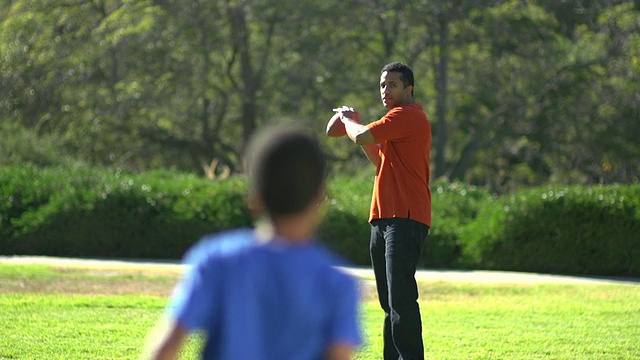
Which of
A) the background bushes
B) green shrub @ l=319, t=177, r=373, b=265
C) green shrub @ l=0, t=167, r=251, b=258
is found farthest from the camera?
green shrub @ l=0, t=167, r=251, b=258

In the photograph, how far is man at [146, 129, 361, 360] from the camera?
2760 mm

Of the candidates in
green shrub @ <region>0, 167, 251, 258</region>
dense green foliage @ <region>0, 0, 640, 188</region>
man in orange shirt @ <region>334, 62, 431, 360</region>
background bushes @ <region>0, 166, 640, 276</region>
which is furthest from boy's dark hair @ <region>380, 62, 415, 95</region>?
dense green foliage @ <region>0, 0, 640, 188</region>

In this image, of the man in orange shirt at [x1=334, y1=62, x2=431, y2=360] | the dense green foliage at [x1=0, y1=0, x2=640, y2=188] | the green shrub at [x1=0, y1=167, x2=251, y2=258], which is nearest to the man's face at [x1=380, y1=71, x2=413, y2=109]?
the man in orange shirt at [x1=334, y1=62, x2=431, y2=360]

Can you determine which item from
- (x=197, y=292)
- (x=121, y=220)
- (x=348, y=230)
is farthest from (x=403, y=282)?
(x=121, y=220)

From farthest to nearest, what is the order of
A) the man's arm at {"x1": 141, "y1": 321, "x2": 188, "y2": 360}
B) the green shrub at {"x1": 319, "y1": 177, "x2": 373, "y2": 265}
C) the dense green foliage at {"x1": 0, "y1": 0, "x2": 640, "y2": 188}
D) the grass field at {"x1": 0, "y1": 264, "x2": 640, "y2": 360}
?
the dense green foliage at {"x1": 0, "y1": 0, "x2": 640, "y2": 188}
the green shrub at {"x1": 319, "y1": 177, "x2": 373, "y2": 265}
the grass field at {"x1": 0, "y1": 264, "x2": 640, "y2": 360}
the man's arm at {"x1": 141, "y1": 321, "x2": 188, "y2": 360}

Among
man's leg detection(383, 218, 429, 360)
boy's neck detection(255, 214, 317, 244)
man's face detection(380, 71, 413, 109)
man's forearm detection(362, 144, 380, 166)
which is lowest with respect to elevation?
man's leg detection(383, 218, 429, 360)

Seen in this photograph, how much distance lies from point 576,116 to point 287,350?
852 inches

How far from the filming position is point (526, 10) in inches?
907

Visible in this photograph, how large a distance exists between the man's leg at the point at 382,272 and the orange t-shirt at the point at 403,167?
91 mm

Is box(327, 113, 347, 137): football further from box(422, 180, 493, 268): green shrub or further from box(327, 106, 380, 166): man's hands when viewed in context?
box(422, 180, 493, 268): green shrub

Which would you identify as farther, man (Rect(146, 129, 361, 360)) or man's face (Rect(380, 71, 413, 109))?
man's face (Rect(380, 71, 413, 109))

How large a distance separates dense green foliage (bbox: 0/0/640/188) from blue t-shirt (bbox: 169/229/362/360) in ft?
61.1

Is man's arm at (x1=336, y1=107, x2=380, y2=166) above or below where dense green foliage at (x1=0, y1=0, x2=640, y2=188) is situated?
below

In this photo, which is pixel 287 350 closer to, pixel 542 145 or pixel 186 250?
pixel 186 250
